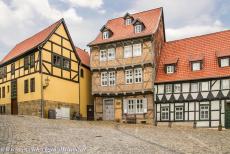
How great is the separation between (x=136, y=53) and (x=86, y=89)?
308 inches

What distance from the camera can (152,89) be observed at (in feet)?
101

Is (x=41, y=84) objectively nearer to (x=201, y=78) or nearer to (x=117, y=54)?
(x=117, y=54)

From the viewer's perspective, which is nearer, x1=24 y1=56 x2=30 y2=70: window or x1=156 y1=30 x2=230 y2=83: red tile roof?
x1=156 y1=30 x2=230 y2=83: red tile roof

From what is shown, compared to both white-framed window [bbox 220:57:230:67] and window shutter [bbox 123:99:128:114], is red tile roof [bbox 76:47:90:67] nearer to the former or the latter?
window shutter [bbox 123:99:128:114]

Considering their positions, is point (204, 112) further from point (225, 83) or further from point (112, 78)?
point (112, 78)

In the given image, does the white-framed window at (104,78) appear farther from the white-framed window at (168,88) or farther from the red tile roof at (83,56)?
the white-framed window at (168,88)

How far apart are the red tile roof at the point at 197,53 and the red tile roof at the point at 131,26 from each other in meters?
3.29

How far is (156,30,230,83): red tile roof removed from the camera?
29.6 m

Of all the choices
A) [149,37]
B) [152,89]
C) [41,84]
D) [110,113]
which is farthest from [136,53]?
[41,84]

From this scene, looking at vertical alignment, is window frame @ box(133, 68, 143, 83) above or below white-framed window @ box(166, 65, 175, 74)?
below

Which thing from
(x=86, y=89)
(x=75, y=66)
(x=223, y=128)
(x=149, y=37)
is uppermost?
(x=149, y=37)

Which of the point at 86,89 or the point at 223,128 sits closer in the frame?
the point at 223,128

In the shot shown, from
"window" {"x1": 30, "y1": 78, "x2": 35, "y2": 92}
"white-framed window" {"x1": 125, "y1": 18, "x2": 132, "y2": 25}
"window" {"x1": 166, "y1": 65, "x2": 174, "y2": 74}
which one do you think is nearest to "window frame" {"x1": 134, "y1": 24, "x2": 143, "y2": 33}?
"white-framed window" {"x1": 125, "y1": 18, "x2": 132, "y2": 25}

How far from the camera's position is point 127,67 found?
3234 centimetres
